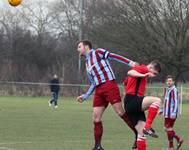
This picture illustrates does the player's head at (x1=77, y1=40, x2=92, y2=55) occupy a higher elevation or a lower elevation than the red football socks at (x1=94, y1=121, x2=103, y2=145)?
higher

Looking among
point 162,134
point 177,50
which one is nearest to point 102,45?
point 177,50

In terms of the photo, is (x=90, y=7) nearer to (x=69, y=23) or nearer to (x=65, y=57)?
(x=65, y=57)

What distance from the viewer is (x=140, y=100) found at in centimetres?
1182

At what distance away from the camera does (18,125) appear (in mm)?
20906

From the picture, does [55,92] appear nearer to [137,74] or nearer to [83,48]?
[83,48]

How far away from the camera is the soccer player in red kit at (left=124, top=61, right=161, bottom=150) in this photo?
11641 mm

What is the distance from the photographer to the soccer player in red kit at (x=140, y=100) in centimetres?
1164

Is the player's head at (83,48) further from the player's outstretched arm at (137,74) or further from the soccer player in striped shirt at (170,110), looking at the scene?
the soccer player in striped shirt at (170,110)

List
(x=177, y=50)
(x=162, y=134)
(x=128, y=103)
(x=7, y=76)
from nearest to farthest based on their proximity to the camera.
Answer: (x=128, y=103), (x=162, y=134), (x=177, y=50), (x=7, y=76)

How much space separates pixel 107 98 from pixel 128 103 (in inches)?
30.9

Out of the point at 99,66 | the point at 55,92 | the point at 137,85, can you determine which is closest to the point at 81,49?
the point at 99,66

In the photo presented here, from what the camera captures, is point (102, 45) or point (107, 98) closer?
point (107, 98)

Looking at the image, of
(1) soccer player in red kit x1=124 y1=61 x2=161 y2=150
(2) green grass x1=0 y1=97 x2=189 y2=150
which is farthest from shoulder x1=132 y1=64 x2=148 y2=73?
(2) green grass x1=0 y1=97 x2=189 y2=150

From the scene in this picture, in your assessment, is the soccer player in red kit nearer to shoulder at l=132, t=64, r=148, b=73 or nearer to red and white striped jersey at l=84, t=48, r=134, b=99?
shoulder at l=132, t=64, r=148, b=73
